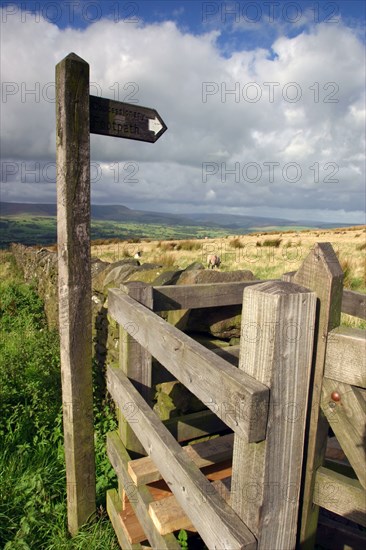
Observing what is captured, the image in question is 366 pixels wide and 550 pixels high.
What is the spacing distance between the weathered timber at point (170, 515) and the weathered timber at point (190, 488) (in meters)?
0.32

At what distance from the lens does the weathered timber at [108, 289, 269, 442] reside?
3.89ft

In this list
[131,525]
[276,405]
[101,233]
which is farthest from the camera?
[101,233]

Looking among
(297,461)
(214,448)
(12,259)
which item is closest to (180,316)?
(214,448)

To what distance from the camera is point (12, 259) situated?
50.9 ft

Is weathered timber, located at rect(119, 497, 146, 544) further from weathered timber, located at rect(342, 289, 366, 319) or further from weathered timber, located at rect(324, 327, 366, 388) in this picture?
weathered timber, located at rect(342, 289, 366, 319)

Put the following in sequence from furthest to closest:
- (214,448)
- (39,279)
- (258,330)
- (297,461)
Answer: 1. (39,279)
2. (214,448)
3. (297,461)
4. (258,330)

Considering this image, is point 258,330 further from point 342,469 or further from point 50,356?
point 50,356

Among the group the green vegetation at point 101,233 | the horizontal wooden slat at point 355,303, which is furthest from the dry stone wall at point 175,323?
the green vegetation at point 101,233

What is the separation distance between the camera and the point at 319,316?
1345mm

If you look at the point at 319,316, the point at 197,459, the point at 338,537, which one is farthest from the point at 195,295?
the point at 338,537

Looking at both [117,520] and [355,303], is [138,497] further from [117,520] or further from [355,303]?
[355,303]

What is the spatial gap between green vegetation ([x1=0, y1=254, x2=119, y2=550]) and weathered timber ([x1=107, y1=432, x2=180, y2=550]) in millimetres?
646

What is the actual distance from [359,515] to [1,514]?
263 cm

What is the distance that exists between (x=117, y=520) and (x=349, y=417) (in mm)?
2074
